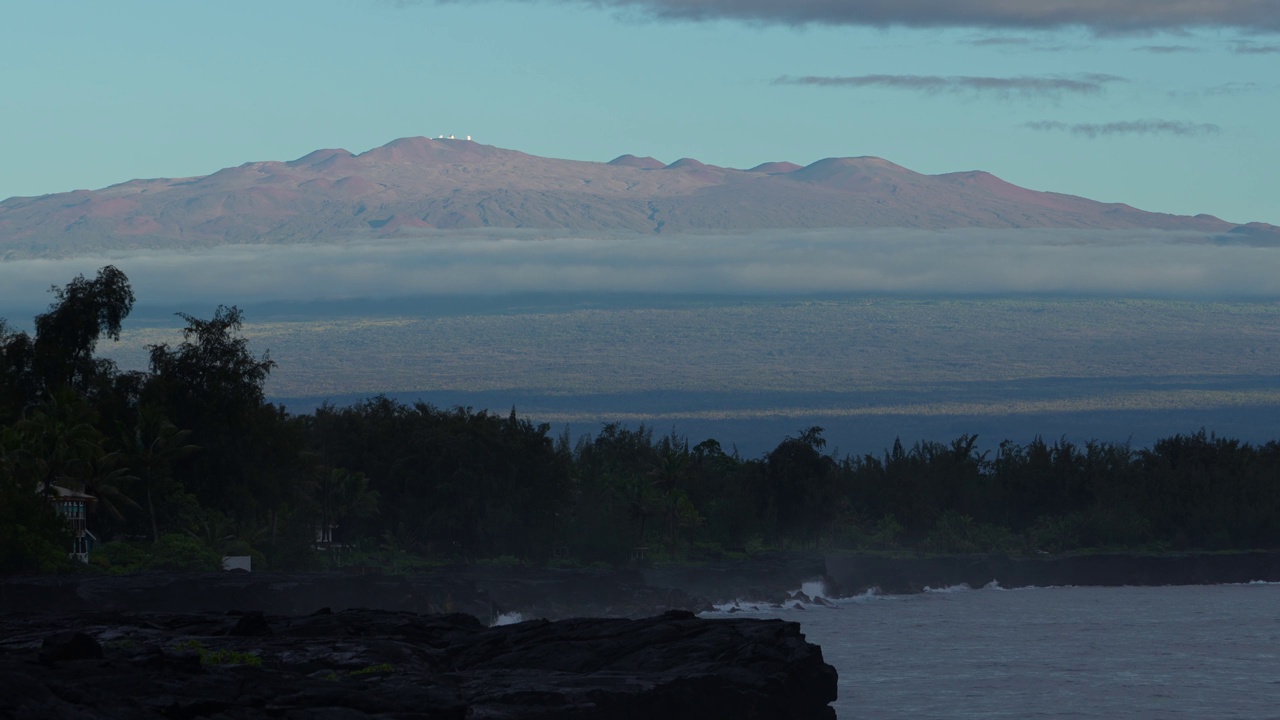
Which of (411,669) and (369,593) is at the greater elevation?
(411,669)

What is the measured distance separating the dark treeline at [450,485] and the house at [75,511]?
62cm

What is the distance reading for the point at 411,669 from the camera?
3959cm

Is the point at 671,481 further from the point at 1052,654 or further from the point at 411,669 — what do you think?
the point at 411,669

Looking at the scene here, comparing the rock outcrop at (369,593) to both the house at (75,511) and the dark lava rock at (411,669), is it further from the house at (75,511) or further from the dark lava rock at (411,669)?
the dark lava rock at (411,669)

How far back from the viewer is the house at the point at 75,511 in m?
75.4

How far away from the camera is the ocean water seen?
223ft

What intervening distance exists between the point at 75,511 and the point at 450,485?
36.8 metres

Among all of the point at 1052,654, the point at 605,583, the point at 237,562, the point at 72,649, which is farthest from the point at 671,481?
the point at 72,649

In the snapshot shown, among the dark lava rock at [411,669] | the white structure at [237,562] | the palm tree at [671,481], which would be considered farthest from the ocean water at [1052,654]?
the white structure at [237,562]

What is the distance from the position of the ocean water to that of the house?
3579cm

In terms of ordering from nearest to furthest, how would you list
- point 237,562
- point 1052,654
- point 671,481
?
point 237,562
point 1052,654
point 671,481

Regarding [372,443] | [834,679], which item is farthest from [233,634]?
[372,443]

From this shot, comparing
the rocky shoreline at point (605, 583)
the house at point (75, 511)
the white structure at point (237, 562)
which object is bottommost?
the rocky shoreline at point (605, 583)

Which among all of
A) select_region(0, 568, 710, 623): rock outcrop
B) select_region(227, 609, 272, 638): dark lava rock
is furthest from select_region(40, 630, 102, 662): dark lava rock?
select_region(0, 568, 710, 623): rock outcrop
